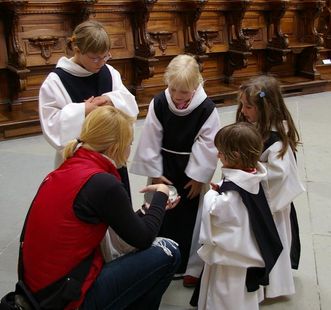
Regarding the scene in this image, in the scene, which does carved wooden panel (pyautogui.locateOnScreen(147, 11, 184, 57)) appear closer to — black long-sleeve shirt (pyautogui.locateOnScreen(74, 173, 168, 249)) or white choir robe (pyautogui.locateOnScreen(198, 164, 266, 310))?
white choir robe (pyautogui.locateOnScreen(198, 164, 266, 310))

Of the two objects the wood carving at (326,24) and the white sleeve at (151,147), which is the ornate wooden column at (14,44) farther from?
the wood carving at (326,24)

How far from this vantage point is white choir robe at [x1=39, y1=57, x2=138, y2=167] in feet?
7.16

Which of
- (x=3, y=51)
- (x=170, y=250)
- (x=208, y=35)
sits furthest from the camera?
(x=208, y=35)

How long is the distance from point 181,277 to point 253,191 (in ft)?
2.83

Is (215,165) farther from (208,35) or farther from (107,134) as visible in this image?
(208,35)

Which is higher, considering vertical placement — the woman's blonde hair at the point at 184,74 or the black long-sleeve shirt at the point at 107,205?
the woman's blonde hair at the point at 184,74

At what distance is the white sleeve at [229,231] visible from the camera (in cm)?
182

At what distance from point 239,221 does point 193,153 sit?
1.70ft

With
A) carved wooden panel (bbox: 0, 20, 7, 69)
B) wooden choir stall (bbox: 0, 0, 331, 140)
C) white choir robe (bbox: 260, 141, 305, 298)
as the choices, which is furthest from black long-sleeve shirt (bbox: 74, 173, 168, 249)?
carved wooden panel (bbox: 0, 20, 7, 69)

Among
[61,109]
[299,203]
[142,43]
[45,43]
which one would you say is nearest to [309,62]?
[142,43]

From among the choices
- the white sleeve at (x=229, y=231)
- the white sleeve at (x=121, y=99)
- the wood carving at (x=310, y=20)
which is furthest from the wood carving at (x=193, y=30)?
the white sleeve at (x=229, y=231)

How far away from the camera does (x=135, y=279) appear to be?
5.84 ft

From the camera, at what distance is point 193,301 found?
7.25 ft

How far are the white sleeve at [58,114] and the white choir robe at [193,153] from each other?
0.34 meters
